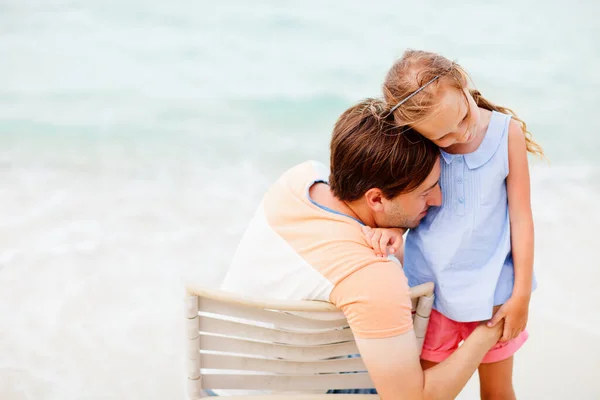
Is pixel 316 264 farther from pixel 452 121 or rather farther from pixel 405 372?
pixel 452 121

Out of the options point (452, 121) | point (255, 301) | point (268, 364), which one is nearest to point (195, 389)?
point (268, 364)

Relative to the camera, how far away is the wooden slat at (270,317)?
1483 millimetres

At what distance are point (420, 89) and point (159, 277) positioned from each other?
7.91ft

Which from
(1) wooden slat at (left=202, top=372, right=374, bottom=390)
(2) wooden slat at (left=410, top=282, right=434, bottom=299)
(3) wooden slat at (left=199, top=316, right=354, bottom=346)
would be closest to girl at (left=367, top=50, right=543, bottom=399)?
(2) wooden slat at (left=410, top=282, right=434, bottom=299)

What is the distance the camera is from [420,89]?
1.53 metres

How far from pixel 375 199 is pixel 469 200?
225mm

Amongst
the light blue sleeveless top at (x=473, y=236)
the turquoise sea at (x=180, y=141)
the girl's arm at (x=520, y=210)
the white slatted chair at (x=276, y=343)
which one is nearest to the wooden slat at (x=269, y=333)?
the white slatted chair at (x=276, y=343)

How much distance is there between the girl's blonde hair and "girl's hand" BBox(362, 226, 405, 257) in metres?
0.25

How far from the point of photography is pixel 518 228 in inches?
65.1

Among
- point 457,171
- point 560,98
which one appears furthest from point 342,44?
point 457,171

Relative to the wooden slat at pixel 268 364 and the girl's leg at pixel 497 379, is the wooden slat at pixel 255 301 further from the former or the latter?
the girl's leg at pixel 497 379

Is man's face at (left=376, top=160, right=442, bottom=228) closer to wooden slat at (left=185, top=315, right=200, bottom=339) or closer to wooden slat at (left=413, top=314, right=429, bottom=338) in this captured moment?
wooden slat at (left=413, top=314, right=429, bottom=338)

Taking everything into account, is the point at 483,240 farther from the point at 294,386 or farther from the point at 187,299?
the point at 187,299

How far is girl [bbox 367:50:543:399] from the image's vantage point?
1.54m
